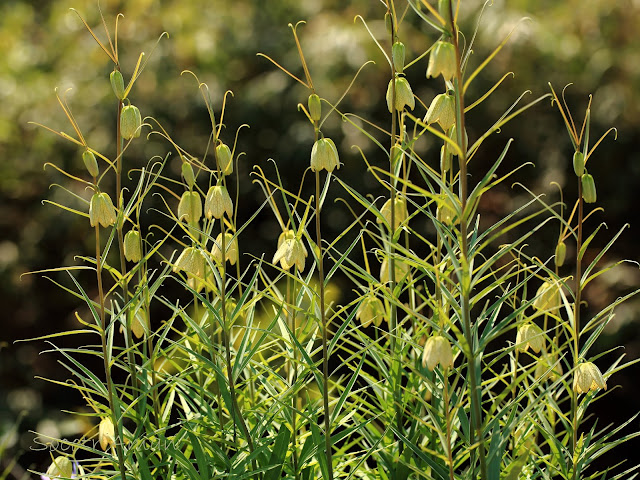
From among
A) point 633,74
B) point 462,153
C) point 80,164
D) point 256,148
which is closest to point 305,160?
point 256,148

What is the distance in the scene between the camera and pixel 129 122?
830mm

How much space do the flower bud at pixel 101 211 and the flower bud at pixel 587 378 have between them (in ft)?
1.80

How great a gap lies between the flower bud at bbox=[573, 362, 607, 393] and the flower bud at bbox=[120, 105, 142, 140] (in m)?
0.56

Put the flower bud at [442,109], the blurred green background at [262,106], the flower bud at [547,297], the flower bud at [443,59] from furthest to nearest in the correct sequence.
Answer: the blurred green background at [262,106], the flower bud at [547,297], the flower bud at [442,109], the flower bud at [443,59]

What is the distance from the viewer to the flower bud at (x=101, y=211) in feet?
2.76

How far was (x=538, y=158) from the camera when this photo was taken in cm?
245

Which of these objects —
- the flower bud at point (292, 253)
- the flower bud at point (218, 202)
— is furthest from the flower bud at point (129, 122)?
the flower bud at point (292, 253)

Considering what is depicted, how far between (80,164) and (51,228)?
10.1 inches

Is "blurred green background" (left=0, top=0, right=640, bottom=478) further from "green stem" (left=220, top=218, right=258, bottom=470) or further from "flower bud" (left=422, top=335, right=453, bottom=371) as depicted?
"flower bud" (left=422, top=335, right=453, bottom=371)

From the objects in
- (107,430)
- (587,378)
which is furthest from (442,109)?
(107,430)

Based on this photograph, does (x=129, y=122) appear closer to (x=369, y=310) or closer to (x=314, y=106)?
(x=314, y=106)

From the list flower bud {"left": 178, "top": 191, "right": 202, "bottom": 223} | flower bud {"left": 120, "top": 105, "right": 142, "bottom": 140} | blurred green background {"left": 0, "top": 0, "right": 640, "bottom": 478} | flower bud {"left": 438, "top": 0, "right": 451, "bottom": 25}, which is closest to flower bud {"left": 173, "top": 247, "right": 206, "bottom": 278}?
flower bud {"left": 178, "top": 191, "right": 202, "bottom": 223}

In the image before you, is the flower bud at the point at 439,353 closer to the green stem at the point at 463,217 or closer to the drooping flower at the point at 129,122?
the green stem at the point at 463,217

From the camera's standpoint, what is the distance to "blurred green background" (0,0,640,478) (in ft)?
7.82
